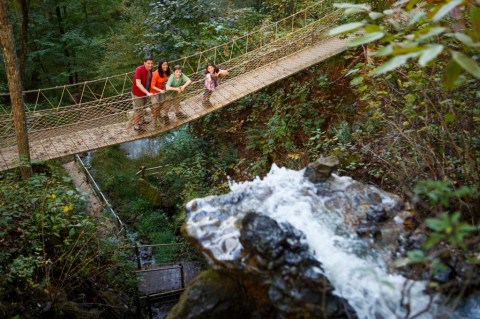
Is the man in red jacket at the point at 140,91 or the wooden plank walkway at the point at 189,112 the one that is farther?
the man in red jacket at the point at 140,91

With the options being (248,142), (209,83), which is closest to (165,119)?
(209,83)

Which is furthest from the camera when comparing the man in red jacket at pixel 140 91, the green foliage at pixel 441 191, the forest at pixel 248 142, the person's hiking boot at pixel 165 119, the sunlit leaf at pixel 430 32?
the person's hiking boot at pixel 165 119

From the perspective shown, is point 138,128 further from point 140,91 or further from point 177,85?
point 177,85

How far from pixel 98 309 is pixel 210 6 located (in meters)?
5.59

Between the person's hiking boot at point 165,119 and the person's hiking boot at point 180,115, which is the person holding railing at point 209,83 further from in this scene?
the person's hiking boot at point 165,119

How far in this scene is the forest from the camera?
1.93 meters

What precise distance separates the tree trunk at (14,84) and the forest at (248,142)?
0.29 m

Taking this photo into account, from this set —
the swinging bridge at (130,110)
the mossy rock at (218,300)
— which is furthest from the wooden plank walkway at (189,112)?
the mossy rock at (218,300)

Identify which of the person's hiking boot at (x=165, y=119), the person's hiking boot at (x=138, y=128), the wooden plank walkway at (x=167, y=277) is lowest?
the wooden plank walkway at (x=167, y=277)

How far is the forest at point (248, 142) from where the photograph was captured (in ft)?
6.32

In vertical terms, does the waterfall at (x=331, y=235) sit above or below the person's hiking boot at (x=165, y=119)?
above

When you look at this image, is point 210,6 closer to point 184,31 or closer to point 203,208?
point 184,31

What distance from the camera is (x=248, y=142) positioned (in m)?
5.88

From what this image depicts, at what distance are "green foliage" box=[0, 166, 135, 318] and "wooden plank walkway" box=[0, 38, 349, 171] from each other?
550 mm
